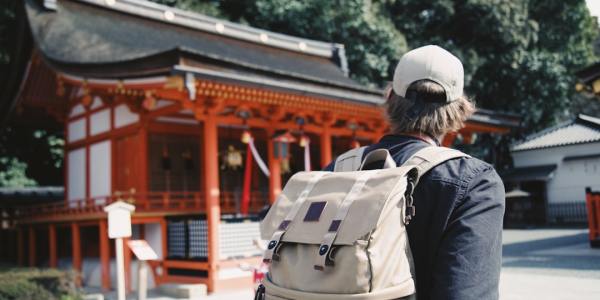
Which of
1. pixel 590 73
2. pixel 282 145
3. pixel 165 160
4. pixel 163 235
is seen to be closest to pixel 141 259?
pixel 163 235

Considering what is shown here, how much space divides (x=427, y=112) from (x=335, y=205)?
0.43 m

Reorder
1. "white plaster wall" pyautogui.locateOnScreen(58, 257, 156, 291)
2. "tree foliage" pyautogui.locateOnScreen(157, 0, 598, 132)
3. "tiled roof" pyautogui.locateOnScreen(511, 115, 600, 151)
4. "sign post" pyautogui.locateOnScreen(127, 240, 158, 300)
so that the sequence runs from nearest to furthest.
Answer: "sign post" pyautogui.locateOnScreen(127, 240, 158, 300) → "white plaster wall" pyautogui.locateOnScreen(58, 257, 156, 291) → "tree foliage" pyautogui.locateOnScreen(157, 0, 598, 132) → "tiled roof" pyautogui.locateOnScreen(511, 115, 600, 151)

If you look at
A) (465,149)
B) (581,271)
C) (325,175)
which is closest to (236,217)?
(581,271)

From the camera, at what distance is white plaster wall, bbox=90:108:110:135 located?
1164 cm

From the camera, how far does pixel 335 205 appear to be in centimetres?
164

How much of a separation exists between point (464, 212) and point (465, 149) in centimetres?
2359

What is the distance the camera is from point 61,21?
12.0 m

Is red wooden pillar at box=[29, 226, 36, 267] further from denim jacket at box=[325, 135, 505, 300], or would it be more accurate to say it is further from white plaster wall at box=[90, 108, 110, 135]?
denim jacket at box=[325, 135, 505, 300]

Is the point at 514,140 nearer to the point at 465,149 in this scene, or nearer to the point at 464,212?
the point at 465,149

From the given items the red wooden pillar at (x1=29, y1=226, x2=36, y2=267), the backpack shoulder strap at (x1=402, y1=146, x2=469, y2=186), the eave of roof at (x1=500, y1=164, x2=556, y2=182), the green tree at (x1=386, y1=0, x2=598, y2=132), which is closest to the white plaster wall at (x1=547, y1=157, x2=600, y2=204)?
the eave of roof at (x1=500, y1=164, x2=556, y2=182)

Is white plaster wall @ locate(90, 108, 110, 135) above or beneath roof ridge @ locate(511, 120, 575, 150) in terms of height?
beneath

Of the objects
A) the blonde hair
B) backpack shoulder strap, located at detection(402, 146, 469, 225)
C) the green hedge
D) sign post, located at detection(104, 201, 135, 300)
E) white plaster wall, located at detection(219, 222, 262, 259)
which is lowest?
the green hedge

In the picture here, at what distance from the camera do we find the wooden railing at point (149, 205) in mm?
9938

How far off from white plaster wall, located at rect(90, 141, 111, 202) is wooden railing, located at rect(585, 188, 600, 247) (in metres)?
9.93
